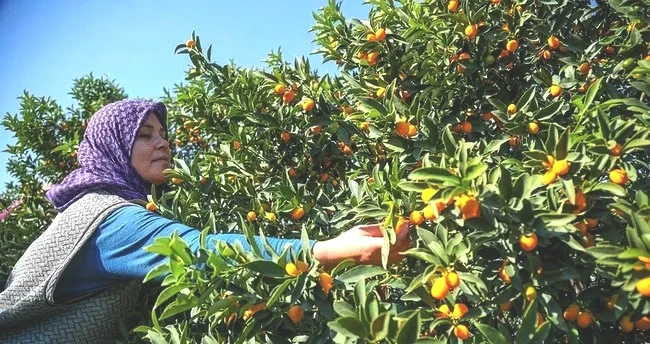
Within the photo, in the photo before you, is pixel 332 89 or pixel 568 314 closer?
pixel 568 314

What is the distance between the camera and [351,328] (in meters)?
0.89

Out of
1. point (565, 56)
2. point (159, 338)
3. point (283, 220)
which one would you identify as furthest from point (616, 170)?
point (283, 220)

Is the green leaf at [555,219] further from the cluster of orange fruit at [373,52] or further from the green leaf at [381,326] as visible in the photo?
the cluster of orange fruit at [373,52]

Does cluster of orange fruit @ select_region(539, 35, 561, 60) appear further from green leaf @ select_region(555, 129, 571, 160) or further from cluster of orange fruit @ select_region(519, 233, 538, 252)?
cluster of orange fruit @ select_region(519, 233, 538, 252)

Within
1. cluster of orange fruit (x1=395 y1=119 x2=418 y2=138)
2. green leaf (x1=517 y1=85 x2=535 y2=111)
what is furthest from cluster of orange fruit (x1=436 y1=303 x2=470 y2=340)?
green leaf (x1=517 y1=85 x2=535 y2=111)

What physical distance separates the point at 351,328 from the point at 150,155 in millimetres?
1364

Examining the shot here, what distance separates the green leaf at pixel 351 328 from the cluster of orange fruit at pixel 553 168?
1.38 ft

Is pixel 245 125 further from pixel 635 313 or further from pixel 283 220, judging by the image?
pixel 635 313

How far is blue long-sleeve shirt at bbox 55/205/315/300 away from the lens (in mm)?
1367

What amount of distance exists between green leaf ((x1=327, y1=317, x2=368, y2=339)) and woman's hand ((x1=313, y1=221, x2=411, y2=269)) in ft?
0.77

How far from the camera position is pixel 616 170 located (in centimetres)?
93

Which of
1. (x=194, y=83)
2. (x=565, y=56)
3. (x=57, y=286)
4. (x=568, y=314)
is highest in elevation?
(x=194, y=83)

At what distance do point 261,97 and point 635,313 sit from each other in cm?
142

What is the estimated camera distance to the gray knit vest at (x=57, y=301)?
153 cm
